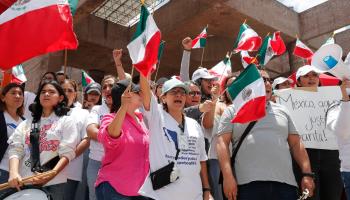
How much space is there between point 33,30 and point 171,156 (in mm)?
1694

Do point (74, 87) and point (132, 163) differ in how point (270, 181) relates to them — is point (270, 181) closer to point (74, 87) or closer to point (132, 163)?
point (132, 163)

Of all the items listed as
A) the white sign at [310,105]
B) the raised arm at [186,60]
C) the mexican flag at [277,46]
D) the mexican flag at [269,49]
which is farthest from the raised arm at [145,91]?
the mexican flag at [277,46]

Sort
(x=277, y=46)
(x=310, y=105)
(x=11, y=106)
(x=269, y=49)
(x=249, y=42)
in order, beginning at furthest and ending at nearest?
(x=277, y=46)
(x=269, y=49)
(x=249, y=42)
(x=310, y=105)
(x=11, y=106)

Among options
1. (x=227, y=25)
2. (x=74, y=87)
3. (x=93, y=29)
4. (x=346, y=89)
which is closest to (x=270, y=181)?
(x=346, y=89)

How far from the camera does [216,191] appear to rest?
153 inches

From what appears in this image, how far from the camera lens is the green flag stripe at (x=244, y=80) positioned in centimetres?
340

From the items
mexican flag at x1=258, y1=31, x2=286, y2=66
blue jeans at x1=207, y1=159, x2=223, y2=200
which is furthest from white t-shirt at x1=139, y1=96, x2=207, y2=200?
mexican flag at x1=258, y1=31, x2=286, y2=66

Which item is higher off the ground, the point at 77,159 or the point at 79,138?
the point at 79,138

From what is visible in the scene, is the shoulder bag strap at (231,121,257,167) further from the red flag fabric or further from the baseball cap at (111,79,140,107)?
the red flag fabric

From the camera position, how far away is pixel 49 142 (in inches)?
134

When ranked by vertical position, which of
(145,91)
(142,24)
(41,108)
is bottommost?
(41,108)

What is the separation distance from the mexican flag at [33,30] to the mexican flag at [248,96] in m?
1.46

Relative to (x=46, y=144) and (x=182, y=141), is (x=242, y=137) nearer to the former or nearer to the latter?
(x=182, y=141)

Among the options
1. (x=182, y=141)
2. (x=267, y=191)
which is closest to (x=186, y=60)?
(x=182, y=141)
